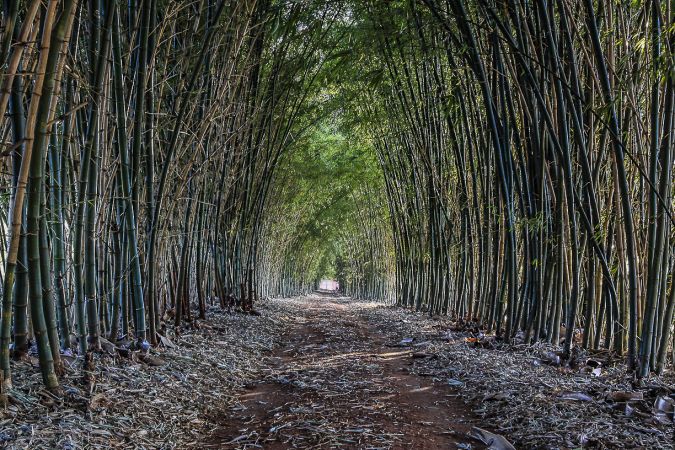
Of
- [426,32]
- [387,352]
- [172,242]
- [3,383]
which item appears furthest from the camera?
[426,32]

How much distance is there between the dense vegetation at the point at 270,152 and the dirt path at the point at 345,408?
2.44 ft

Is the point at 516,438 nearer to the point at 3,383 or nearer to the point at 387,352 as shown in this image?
the point at 3,383

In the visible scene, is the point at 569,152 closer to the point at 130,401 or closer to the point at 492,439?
the point at 492,439

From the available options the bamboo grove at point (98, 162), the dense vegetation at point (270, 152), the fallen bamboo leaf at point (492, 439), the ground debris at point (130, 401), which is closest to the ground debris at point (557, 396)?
the fallen bamboo leaf at point (492, 439)

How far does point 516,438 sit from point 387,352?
2.05 metres

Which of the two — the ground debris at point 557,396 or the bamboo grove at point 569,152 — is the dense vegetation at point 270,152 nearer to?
the bamboo grove at point 569,152

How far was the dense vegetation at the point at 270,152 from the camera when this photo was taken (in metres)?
1.92

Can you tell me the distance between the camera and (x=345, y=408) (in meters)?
2.26

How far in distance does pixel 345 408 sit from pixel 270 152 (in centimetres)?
429

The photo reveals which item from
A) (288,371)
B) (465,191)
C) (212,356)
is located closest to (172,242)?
(212,356)

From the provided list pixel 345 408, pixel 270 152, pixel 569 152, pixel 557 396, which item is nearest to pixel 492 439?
pixel 557 396

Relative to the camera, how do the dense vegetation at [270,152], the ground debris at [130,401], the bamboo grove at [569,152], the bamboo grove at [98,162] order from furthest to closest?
the bamboo grove at [569,152]
the dense vegetation at [270,152]
the bamboo grove at [98,162]
the ground debris at [130,401]

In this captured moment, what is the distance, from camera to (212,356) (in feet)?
10.4

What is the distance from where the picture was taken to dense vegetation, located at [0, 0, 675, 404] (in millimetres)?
1923
